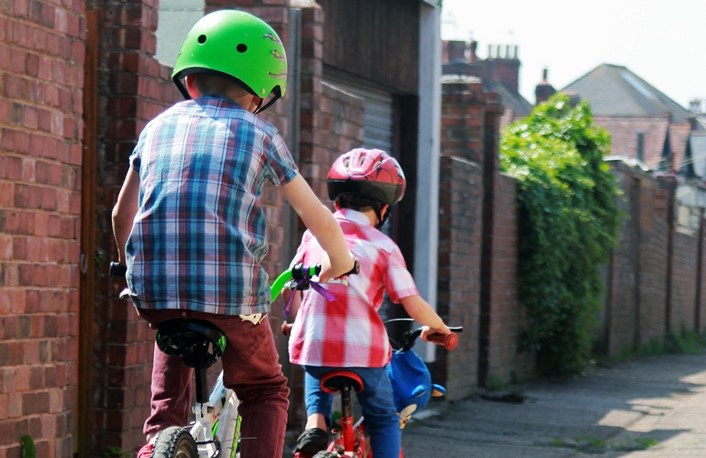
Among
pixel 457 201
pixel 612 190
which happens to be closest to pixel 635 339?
pixel 612 190

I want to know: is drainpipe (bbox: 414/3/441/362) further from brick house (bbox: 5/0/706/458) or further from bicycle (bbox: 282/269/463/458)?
bicycle (bbox: 282/269/463/458)

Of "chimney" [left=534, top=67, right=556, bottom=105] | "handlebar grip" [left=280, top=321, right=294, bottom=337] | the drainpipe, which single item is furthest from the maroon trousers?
"chimney" [left=534, top=67, right=556, bottom=105]

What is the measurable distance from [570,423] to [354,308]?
16.7ft

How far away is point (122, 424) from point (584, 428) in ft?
14.9

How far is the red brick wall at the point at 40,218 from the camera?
527cm

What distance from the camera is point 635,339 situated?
19406 mm

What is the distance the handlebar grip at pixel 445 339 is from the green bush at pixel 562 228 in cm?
785

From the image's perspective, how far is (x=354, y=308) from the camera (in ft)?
18.2

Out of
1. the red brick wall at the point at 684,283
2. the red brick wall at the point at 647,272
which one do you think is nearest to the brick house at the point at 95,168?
the red brick wall at the point at 647,272

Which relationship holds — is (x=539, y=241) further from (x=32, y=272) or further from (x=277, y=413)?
(x=277, y=413)

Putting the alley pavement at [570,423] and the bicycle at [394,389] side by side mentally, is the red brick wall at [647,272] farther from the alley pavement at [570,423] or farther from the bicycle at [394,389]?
the bicycle at [394,389]

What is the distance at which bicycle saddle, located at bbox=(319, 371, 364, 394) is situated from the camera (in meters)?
5.38

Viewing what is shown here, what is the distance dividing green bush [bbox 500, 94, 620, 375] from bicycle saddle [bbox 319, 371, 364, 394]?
794cm

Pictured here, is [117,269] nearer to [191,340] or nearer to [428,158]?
[191,340]
